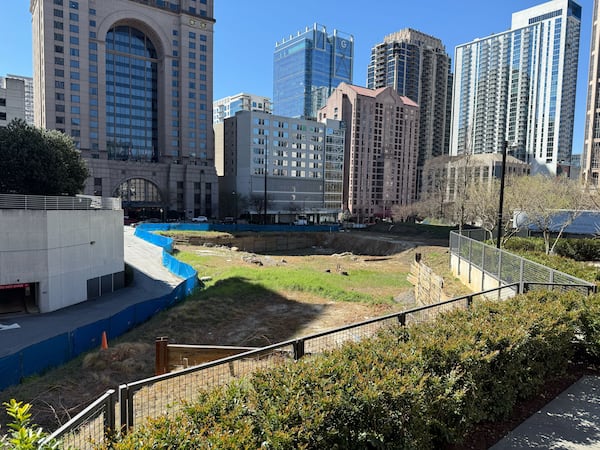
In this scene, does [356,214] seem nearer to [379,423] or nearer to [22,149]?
[22,149]

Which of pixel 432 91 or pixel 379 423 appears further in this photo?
pixel 432 91

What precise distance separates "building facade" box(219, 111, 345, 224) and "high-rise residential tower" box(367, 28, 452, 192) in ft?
161

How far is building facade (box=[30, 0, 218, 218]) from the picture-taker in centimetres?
8344

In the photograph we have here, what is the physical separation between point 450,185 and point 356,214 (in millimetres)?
36086

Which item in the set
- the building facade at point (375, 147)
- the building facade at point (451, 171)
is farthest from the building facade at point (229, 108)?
the building facade at point (451, 171)

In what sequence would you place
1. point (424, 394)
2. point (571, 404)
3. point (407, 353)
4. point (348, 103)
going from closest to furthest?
point (424, 394)
point (407, 353)
point (571, 404)
point (348, 103)

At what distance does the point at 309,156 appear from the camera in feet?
360

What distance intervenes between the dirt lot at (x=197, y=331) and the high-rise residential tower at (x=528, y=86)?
417 ft

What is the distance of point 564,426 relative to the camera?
626cm

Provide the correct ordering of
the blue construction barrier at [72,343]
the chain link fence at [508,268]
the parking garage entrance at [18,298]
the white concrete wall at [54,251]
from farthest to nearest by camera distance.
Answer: the parking garage entrance at [18,298] → the white concrete wall at [54,251] → the blue construction barrier at [72,343] → the chain link fence at [508,268]

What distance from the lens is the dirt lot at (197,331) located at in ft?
38.8

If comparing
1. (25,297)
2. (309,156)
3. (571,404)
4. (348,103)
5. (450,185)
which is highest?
(348,103)

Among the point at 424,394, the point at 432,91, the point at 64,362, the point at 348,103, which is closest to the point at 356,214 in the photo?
the point at 348,103

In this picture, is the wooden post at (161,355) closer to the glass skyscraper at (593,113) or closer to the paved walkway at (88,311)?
the paved walkway at (88,311)
